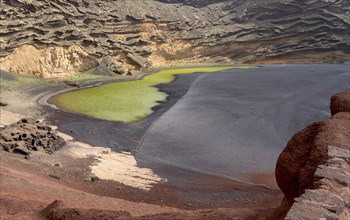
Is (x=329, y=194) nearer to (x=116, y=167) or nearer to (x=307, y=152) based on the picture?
(x=307, y=152)

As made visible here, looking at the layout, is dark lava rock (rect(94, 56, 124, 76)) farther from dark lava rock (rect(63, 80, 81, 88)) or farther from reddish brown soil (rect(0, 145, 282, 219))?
reddish brown soil (rect(0, 145, 282, 219))

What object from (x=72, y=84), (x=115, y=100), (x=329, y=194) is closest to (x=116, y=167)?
(x=329, y=194)

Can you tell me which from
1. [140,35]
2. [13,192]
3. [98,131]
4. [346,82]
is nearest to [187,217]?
[13,192]

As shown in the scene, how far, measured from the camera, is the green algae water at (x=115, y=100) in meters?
31.1

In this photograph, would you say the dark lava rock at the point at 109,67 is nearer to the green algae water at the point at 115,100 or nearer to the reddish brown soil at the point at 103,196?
the green algae water at the point at 115,100

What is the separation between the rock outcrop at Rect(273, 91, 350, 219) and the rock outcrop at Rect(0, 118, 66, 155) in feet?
46.4

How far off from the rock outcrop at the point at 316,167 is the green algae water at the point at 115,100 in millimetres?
21064

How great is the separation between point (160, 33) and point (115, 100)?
1370 inches

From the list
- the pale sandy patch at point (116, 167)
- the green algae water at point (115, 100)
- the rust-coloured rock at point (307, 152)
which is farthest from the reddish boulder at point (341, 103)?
the green algae water at point (115, 100)

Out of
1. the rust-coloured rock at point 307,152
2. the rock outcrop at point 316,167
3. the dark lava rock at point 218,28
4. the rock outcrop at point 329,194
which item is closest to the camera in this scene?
the rock outcrop at point 329,194

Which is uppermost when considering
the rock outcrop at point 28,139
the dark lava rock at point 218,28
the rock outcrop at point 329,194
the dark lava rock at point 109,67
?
the dark lava rock at point 218,28

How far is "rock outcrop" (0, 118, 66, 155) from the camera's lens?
19.1 meters

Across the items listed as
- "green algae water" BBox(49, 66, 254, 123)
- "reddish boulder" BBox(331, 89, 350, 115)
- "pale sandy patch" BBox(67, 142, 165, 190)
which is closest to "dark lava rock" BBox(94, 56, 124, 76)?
"green algae water" BBox(49, 66, 254, 123)

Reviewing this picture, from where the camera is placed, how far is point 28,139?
20375 mm
